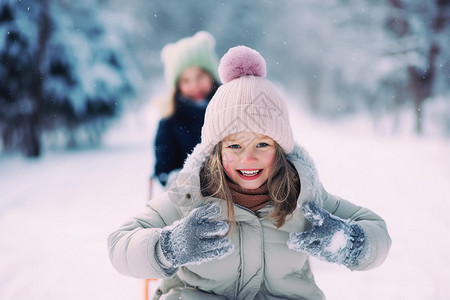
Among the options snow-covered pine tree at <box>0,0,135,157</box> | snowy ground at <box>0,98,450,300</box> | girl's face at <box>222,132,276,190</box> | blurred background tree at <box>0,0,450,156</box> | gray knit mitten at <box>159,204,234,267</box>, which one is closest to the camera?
gray knit mitten at <box>159,204,234,267</box>

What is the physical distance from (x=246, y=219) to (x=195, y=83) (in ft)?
5.76

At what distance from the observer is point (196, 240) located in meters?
1.44

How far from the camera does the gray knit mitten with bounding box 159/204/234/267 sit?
1.44 metres

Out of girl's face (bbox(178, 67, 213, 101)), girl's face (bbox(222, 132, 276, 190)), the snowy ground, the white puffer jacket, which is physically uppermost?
girl's face (bbox(178, 67, 213, 101))

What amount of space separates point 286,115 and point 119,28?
12.8m

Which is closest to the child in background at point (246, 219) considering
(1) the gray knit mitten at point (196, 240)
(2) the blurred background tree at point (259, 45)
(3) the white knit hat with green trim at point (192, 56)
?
(1) the gray knit mitten at point (196, 240)

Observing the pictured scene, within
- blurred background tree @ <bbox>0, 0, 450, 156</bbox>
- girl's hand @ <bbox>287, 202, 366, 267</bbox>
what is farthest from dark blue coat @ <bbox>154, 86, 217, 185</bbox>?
blurred background tree @ <bbox>0, 0, 450, 156</bbox>

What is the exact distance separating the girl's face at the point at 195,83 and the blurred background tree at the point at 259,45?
4.63 metres

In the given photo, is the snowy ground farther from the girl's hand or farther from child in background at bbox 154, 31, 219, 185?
the girl's hand

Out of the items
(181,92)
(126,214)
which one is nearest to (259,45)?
(126,214)

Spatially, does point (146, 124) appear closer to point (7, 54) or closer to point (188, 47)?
point (7, 54)

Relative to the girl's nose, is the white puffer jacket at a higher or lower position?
lower

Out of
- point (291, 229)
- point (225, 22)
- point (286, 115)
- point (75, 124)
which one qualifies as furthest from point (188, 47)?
point (225, 22)

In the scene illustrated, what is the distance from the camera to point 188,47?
10.5 feet
